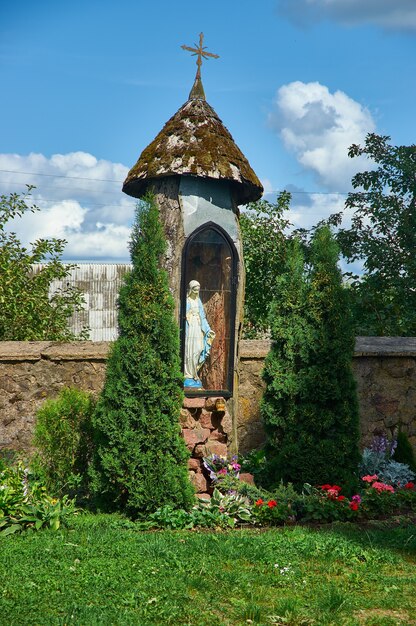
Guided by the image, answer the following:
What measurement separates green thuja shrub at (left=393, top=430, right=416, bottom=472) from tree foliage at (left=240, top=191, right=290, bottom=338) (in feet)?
16.7

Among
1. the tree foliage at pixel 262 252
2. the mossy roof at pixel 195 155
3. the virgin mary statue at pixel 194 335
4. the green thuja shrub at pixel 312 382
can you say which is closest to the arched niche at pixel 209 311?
the virgin mary statue at pixel 194 335

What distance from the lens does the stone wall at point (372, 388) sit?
10289 mm

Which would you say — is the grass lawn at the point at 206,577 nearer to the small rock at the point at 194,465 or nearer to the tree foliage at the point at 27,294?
the small rock at the point at 194,465

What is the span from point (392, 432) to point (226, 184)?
419 cm

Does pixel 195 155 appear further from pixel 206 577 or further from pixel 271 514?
pixel 206 577

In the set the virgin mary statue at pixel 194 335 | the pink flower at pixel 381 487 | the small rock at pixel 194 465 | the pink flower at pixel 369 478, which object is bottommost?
the pink flower at pixel 381 487

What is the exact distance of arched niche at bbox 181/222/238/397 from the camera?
8289 millimetres

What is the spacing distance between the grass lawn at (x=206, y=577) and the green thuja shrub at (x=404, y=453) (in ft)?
9.20

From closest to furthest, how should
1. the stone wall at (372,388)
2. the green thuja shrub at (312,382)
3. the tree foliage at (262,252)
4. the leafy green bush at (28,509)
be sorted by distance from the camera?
1. the leafy green bush at (28,509)
2. the green thuja shrub at (312,382)
3. the stone wall at (372,388)
4. the tree foliage at (262,252)

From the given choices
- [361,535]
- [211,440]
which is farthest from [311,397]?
[361,535]

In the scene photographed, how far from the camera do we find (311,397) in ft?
27.3

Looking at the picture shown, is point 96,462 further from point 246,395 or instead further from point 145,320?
point 246,395

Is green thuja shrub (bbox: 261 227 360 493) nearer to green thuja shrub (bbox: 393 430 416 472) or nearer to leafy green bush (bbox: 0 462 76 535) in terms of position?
green thuja shrub (bbox: 393 430 416 472)

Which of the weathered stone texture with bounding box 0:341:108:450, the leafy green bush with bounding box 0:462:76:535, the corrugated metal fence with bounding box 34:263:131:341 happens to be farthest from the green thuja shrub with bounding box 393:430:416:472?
the corrugated metal fence with bounding box 34:263:131:341
